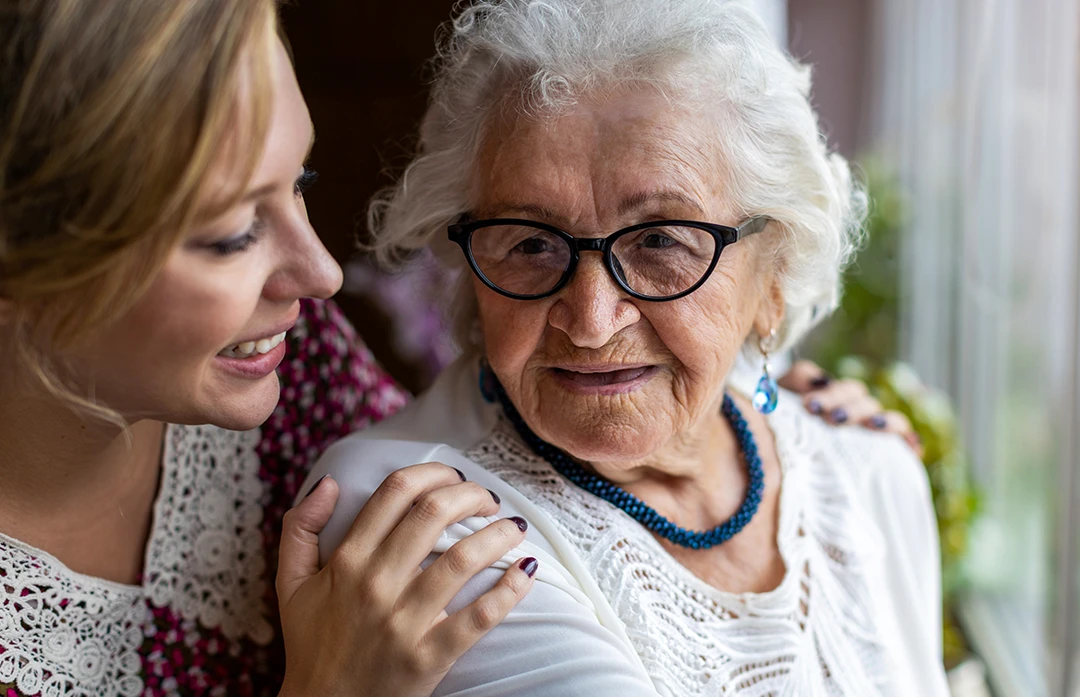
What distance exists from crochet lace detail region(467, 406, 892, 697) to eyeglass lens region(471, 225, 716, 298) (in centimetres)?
27

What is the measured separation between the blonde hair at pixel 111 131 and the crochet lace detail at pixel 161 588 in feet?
1.66

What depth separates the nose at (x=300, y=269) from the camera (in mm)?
1210

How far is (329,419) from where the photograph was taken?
5.88ft

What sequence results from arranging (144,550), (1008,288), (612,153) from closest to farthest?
(612,153) < (144,550) < (1008,288)

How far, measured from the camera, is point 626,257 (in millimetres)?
1374

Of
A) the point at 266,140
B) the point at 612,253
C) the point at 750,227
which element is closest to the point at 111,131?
the point at 266,140

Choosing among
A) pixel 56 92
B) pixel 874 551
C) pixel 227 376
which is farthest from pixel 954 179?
pixel 56 92

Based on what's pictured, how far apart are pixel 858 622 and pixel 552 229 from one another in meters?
0.87

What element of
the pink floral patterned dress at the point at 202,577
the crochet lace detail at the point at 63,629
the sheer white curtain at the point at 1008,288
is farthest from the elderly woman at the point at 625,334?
the sheer white curtain at the point at 1008,288

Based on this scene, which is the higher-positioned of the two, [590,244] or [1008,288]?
[590,244]

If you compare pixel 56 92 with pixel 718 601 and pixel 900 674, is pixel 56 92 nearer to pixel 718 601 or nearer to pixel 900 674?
pixel 718 601

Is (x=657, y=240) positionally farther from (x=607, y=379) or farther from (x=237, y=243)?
(x=237, y=243)

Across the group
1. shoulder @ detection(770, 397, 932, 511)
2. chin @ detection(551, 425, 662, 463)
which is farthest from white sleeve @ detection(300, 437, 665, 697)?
shoulder @ detection(770, 397, 932, 511)

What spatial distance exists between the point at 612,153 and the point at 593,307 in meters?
0.21
